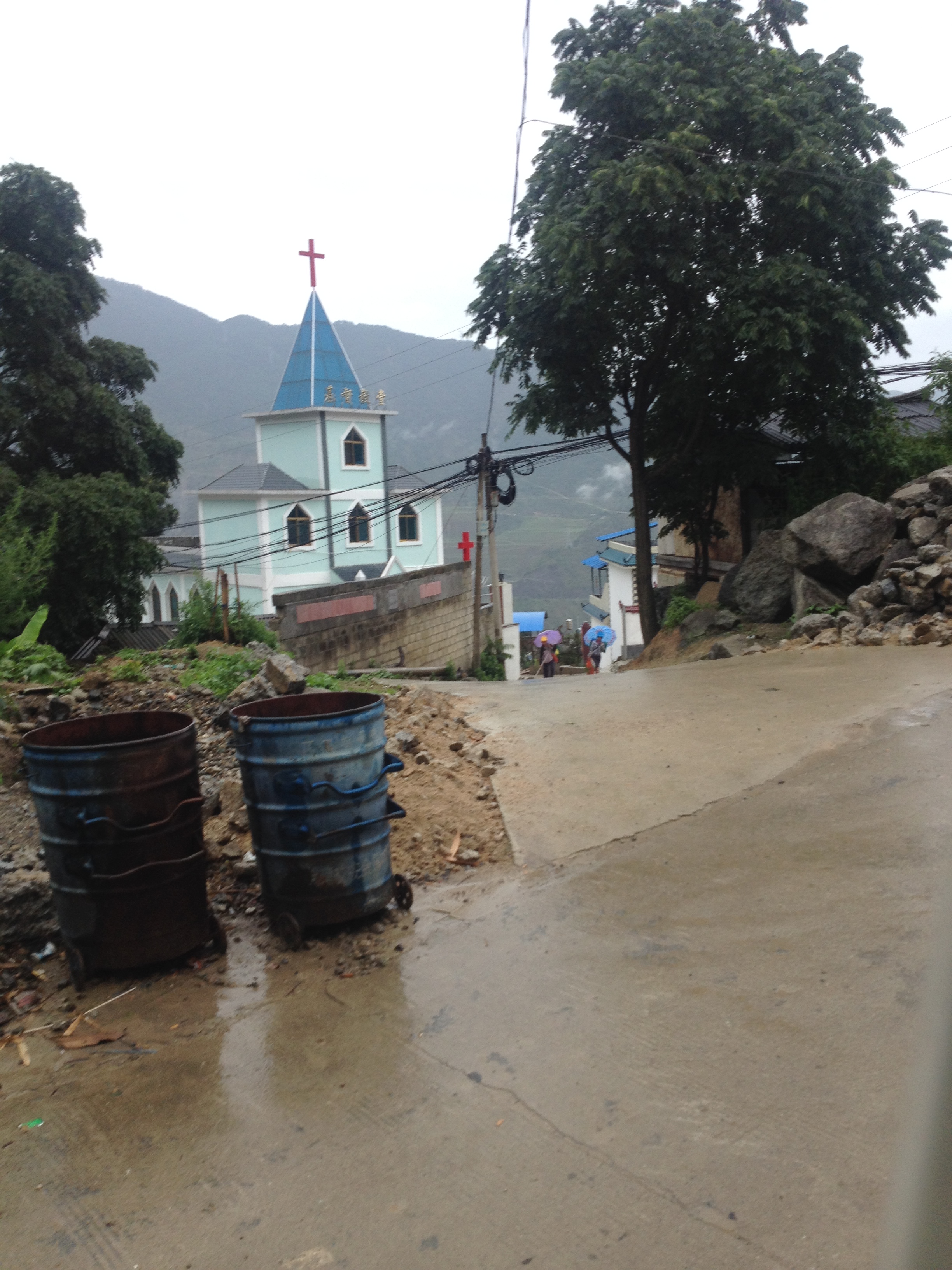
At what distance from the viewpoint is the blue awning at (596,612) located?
43803 millimetres

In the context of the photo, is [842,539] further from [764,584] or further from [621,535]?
[621,535]

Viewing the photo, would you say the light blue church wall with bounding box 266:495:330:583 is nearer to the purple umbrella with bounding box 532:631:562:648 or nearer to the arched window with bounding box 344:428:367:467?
the arched window with bounding box 344:428:367:467

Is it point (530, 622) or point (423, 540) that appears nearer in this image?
point (423, 540)

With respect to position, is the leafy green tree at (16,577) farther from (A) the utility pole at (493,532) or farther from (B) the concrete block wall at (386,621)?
(A) the utility pole at (493,532)

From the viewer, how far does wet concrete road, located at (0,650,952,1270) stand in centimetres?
236

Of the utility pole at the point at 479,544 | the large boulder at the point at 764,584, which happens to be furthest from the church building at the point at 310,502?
the large boulder at the point at 764,584

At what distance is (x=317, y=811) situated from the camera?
390cm

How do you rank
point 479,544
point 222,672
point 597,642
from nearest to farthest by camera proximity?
1. point 222,672
2. point 479,544
3. point 597,642

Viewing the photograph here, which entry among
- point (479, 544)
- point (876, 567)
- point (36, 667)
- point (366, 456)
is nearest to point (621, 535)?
point (366, 456)

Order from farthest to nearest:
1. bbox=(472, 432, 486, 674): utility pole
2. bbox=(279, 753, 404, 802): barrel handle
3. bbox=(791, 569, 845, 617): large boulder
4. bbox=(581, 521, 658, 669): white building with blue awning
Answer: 1. bbox=(581, 521, 658, 669): white building with blue awning
2. bbox=(472, 432, 486, 674): utility pole
3. bbox=(791, 569, 845, 617): large boulder
4. bbox=(279, 753, 404, 802): barrel handle

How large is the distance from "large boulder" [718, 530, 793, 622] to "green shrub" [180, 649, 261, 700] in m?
8.57

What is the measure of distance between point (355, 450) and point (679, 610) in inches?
1074

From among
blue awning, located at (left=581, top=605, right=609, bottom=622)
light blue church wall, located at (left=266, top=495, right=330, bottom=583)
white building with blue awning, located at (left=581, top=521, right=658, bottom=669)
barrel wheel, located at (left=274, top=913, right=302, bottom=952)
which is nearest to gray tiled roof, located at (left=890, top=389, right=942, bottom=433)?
white building with blue awning, located at (left=581, top=521, right=658, bottom=669)

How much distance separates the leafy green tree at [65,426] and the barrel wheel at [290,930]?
13188 millimetres
